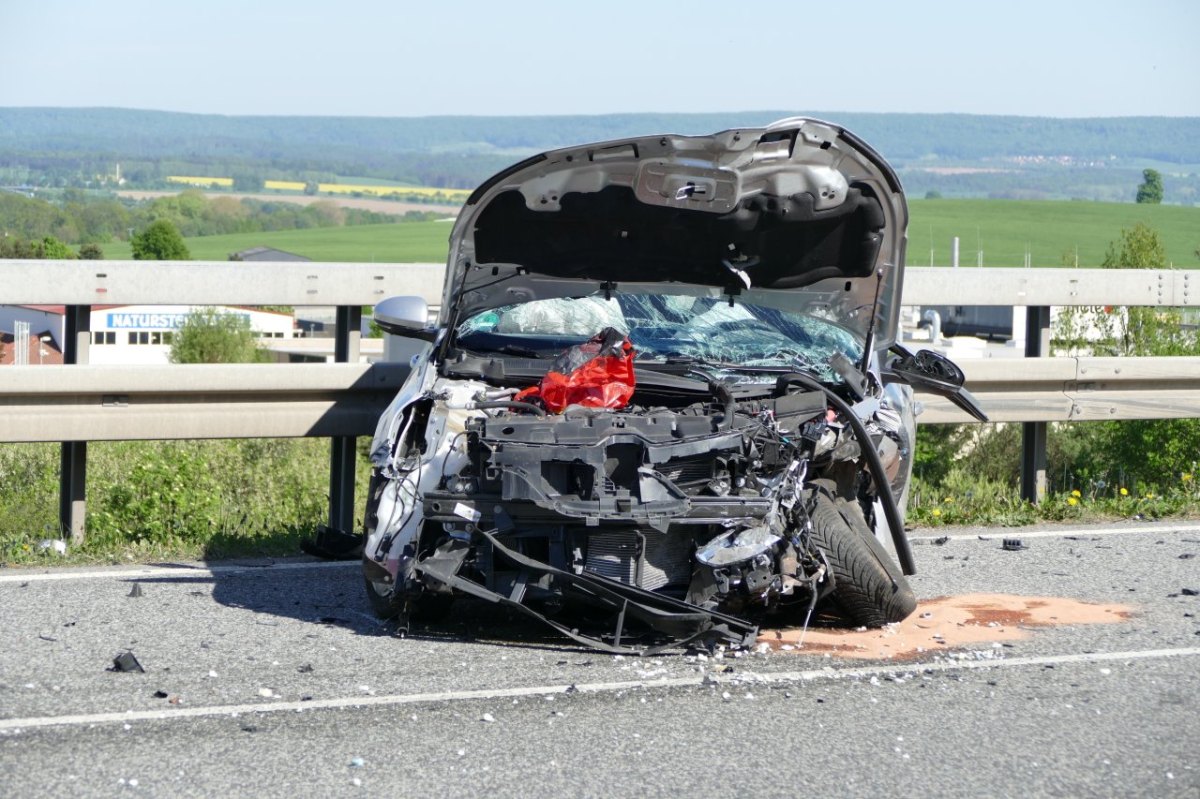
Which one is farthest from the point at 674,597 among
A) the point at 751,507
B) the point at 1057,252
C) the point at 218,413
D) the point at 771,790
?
the point at 1057,252

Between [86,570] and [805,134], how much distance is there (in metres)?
3.94

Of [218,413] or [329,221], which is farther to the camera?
[329,221]

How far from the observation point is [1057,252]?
122 m

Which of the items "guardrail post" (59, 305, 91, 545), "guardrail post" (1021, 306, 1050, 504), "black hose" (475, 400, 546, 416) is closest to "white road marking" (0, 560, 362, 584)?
"guardrail post" (59, 305, 91, 545)

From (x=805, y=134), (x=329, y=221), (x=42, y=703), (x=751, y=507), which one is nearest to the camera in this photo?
(x=42, y=703)

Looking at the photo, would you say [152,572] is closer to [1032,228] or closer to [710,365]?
[710,365]

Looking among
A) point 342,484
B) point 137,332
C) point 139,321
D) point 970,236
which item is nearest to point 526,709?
point 342,484

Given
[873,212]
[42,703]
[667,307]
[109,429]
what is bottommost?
[42,703]

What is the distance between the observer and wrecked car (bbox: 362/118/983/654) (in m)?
5.56

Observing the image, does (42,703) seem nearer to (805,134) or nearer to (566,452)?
(566,452)

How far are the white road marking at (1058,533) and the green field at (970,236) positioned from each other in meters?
99.4

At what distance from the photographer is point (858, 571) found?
229 inches

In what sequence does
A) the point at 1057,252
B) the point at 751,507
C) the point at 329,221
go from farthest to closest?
the point at 329,221
the point at 1057,252
the point at 751,507

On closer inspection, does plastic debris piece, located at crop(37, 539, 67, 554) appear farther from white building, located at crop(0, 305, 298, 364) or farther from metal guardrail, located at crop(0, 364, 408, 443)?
white building, located at crop(0, 305, 298, 364)
